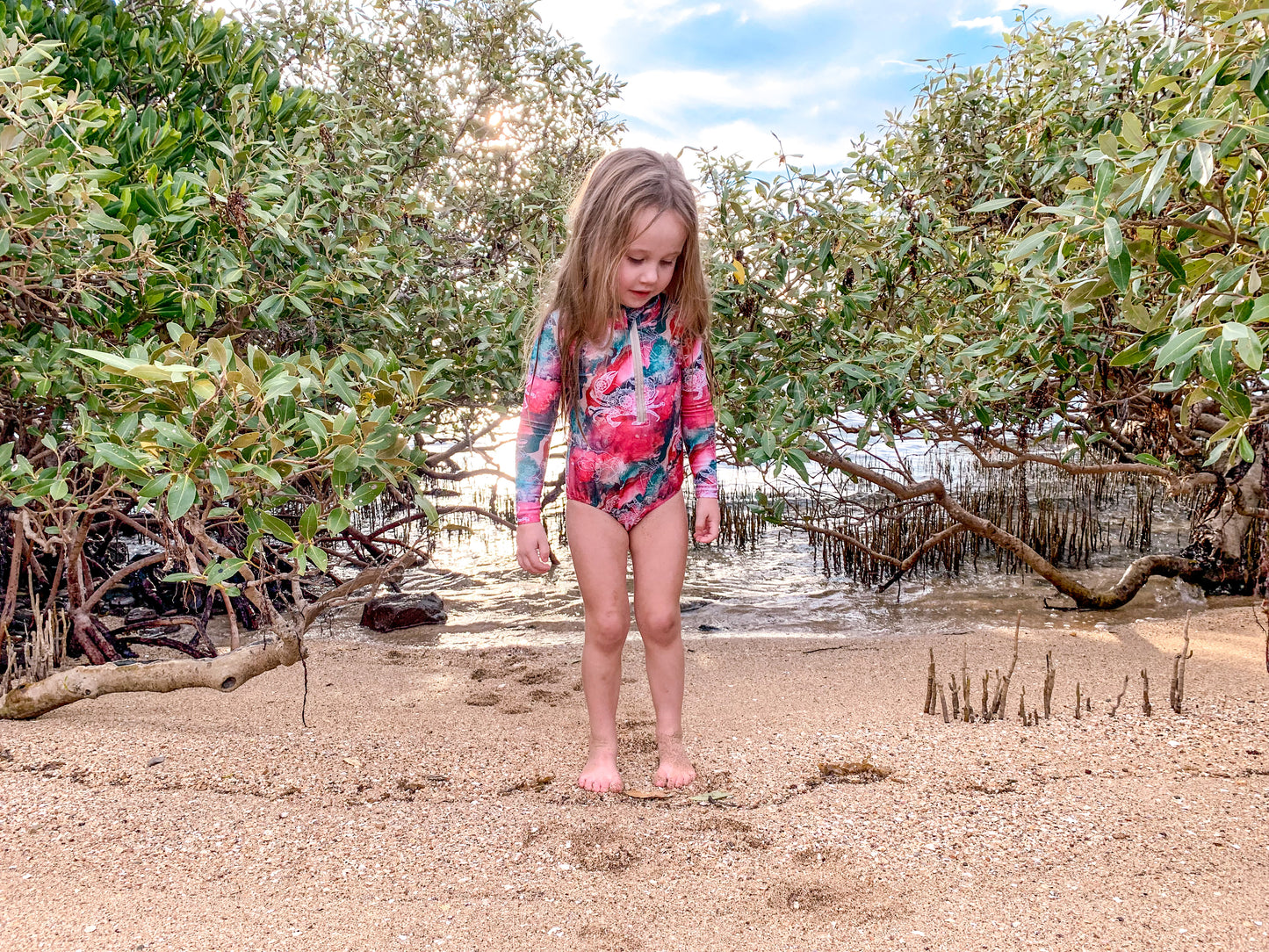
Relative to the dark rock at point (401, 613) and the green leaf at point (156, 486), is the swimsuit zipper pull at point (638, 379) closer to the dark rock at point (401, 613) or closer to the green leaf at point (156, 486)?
the green leaf at point (156, 486)

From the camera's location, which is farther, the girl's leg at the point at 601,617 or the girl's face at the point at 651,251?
the girl's leg at the point at 601,617

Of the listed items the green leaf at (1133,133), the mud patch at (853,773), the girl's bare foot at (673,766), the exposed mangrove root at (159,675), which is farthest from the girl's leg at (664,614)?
the green leaf at (1133,133)

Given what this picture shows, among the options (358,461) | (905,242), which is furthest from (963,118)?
(358,461)

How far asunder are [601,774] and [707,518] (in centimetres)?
83

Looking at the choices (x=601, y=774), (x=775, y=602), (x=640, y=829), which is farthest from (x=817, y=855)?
(x=775, y=602)

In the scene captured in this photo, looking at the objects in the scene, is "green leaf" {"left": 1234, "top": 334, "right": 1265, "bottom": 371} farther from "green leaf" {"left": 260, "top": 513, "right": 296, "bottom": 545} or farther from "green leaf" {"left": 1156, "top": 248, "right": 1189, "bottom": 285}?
"green leaf" {"left": 260, "top": 513, "right": 296, "bottom": 545}

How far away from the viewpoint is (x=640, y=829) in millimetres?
2344

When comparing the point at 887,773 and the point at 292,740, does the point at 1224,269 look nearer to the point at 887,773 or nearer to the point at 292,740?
the point at 887,773

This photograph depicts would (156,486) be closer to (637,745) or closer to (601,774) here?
(601,774)

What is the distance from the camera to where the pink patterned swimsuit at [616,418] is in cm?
266

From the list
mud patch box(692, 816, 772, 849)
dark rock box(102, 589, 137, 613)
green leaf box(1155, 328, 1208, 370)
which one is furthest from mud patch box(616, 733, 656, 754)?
dark rock box(102, 589, 137, 613)

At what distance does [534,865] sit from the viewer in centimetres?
217

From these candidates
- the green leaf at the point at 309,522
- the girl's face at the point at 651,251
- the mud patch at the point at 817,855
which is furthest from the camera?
the girl's face at the point at 651,251

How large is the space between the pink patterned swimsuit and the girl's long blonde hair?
4cm
